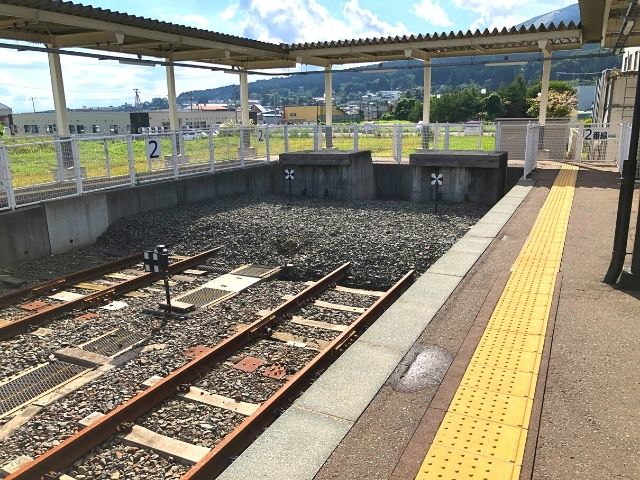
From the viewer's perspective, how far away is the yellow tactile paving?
3078 millimetres

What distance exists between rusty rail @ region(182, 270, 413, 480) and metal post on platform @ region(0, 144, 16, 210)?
308 inches

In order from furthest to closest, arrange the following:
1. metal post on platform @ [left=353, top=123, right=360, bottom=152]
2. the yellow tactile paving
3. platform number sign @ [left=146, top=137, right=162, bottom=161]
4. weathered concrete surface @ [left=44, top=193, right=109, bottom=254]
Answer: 1. metal post on platform @ [left=353, top=123, right=360, bottom=152]
2. platform number sign @ [left=146, top=137, right=162, bottom=161]
3. weathered concrete surface @ [left=44, top=193, right=109, bottom=254]
4. the yellow tactile paving

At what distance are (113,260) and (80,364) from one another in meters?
4.90

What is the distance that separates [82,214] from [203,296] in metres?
5.19

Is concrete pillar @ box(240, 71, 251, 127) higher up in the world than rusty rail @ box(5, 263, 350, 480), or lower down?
higher up

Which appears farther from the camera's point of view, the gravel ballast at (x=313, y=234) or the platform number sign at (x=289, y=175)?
the platform number sign at (x=289, y=175)

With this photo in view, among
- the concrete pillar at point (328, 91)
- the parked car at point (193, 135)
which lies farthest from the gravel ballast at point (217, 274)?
the concrete pillar at point (328, 91)

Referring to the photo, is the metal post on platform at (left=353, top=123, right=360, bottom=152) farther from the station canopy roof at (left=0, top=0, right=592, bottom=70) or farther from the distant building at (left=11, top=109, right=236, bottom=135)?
the distant building at (left=11, top=109, right=236, bottom=135)

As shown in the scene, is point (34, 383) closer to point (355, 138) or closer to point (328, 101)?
point (355, 138)

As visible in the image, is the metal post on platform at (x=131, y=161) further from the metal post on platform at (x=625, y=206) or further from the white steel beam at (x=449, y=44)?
the metal post on platform at (x=625, y=206)

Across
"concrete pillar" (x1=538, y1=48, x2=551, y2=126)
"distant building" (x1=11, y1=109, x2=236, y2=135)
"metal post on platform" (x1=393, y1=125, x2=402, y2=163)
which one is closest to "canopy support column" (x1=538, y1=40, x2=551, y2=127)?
"concrete pillar" (x1=538, y1=48, x2=551, y2=126)

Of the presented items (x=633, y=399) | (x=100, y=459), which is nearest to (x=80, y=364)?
(x=100, y=459)

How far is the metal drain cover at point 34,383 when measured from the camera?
5266 millimetres

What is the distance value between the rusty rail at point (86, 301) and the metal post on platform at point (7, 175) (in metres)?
3.37
